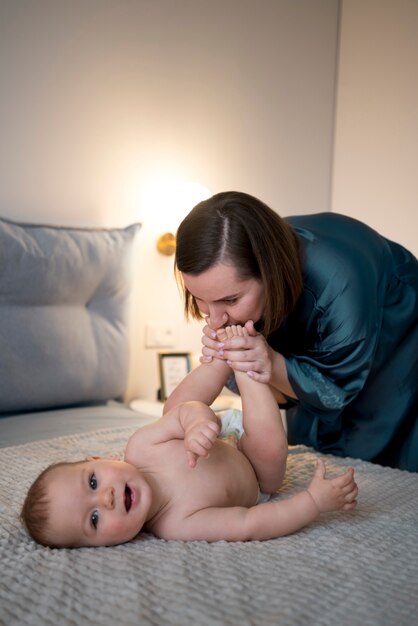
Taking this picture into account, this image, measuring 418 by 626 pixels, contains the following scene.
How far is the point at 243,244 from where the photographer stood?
139 centimetres

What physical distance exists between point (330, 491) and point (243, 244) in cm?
51

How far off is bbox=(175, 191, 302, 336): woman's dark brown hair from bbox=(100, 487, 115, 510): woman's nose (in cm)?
48

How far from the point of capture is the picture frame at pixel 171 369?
2.71 m

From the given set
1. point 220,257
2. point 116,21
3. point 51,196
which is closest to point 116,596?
point 220,257

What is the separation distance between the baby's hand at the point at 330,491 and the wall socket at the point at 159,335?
166 cm

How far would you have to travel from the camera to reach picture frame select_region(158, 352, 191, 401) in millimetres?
2707

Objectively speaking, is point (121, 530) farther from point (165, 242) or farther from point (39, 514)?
point (165, 242)

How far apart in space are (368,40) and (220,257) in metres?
2.47

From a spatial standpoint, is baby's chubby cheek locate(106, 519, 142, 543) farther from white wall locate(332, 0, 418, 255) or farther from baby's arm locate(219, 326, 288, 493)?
white wall locate(332, 0, 418, 255)

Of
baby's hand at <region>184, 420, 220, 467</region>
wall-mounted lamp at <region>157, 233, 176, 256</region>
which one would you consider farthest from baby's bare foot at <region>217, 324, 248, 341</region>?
wall-mounted lamp at <region>157, 233, 176, 256</region>

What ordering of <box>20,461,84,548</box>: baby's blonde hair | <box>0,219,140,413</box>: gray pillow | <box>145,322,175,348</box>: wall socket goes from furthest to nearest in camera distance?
<box>145,322,175,348</box>: wall socket → <box>0,219,140,413</box>: gray pillow → <box>20,461,84,548</box>: baby's blonde hair

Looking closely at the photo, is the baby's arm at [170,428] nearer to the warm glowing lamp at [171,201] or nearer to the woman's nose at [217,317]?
the woman's nose at [217,317]

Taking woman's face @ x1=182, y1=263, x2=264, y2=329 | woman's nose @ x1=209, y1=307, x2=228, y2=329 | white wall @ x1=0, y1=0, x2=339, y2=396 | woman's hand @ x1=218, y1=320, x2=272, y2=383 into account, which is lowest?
woman's hand @ x1=218, y1=320, x2=272, y2=383

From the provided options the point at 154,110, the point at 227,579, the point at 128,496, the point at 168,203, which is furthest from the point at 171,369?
the point at 227,579
